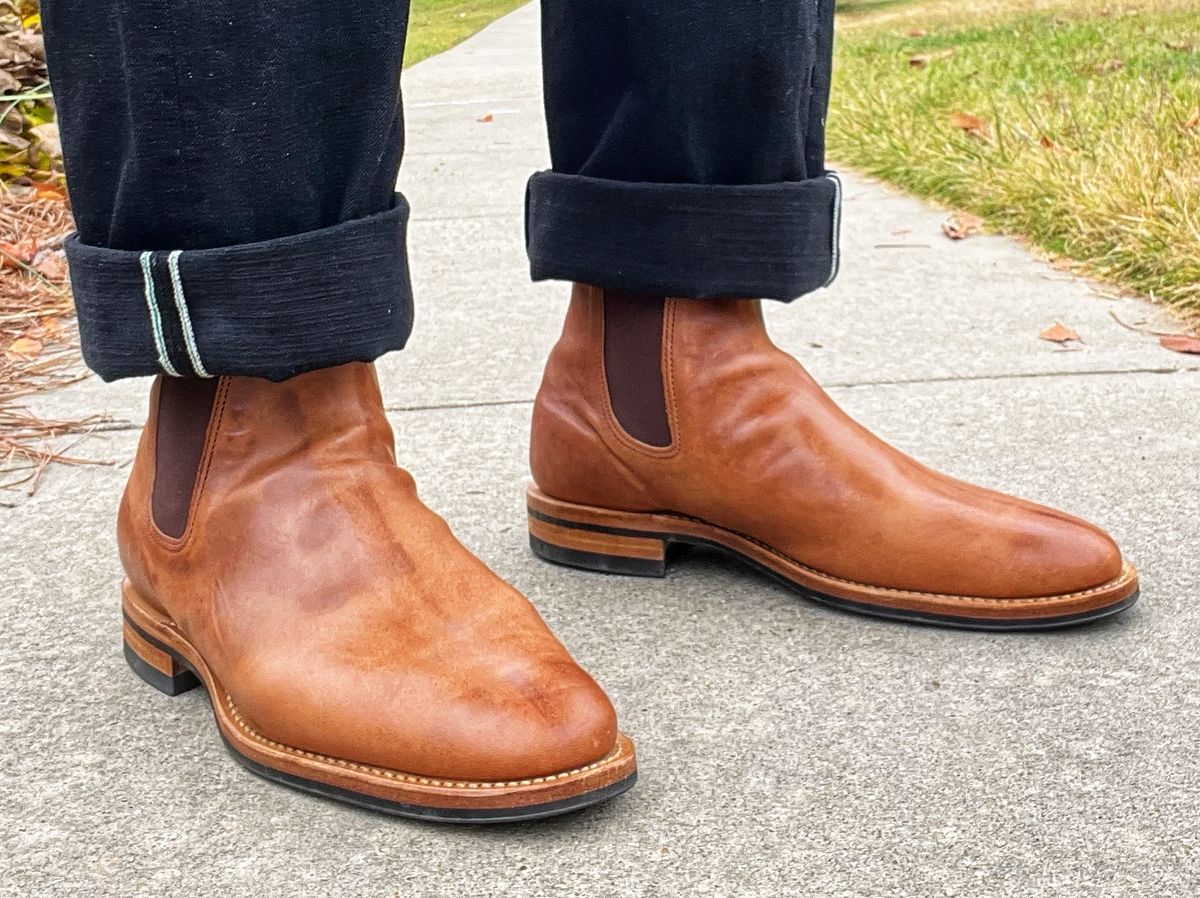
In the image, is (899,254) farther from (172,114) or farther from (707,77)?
(172,114)

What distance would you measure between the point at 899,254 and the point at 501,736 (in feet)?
7.73

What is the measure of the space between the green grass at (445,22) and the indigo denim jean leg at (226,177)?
6.16 metres

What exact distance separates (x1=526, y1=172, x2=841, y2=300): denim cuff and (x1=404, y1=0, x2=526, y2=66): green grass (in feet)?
19.4

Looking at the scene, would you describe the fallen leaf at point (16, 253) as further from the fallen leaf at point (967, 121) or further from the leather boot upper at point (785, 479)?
the fallen leaf at point (967, 121)

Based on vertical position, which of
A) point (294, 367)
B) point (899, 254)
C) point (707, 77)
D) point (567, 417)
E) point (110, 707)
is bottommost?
point (899, 254)

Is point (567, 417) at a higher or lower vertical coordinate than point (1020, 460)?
higher

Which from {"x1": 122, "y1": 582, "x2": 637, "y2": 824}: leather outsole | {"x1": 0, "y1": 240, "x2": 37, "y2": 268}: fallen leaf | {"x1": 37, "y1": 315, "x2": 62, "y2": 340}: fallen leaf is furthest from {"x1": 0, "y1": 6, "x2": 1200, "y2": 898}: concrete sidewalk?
{"x1": 0, "y1": 240, "x2": 37, "y2": 268}: fallen leaf

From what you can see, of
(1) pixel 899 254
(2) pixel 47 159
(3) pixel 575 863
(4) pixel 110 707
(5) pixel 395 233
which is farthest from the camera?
(2) pixel 47 159

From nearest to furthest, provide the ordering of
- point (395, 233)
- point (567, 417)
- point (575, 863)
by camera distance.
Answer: point (575, 863) < point (395, 233) < point (567, 417)

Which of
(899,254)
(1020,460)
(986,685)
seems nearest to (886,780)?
(986,685)

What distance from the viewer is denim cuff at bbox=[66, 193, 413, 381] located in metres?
0.97

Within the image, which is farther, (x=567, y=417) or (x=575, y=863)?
(x=567, y=417)

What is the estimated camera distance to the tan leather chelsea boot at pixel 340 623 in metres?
0.95

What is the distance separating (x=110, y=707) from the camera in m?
1.15
